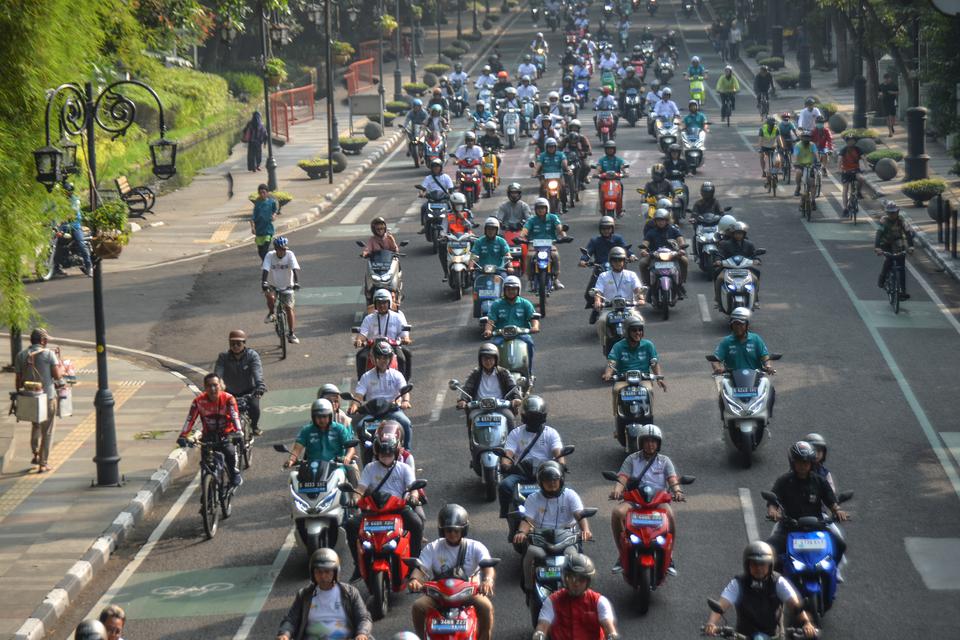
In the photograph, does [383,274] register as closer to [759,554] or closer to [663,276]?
[663,276]

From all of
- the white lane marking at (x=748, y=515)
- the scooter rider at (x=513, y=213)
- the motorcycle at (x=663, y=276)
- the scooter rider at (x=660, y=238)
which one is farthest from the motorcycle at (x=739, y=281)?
the white lane marking at (x=748, y=515)

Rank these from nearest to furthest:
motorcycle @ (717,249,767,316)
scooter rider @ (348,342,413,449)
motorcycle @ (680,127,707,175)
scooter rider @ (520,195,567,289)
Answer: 1. scooter rider @ (348,342,413,449)
2. motorcycle @ (717,249,767,316)
3. scooter rider @ (520,195,567,289)
4. motorcycle @ (680,127,707,175)

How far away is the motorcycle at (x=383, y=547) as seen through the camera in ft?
50.9

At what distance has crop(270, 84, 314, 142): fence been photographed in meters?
57.9

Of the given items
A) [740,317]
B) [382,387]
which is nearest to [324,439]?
[382,387]

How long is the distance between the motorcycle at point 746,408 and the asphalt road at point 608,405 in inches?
13.8

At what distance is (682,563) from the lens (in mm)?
16812

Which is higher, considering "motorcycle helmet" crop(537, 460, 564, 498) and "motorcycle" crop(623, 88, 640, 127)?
"motorcycle" crop(623, 88, 640, 127)

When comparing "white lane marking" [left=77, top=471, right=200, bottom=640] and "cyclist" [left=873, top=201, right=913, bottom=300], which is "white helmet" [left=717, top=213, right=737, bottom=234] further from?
"white lane marking" [left=77, top=471, right=200, bottom=640]

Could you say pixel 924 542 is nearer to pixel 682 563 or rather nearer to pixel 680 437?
pixel 682 563

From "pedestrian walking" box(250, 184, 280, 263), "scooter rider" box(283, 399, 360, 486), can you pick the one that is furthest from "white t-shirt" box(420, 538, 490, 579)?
"pedestrian walking" box(250, 184, 280, 263)

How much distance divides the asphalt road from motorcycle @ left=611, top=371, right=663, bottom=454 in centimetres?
45

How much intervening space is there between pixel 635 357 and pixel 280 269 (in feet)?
26.5

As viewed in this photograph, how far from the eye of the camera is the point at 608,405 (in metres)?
23.0
